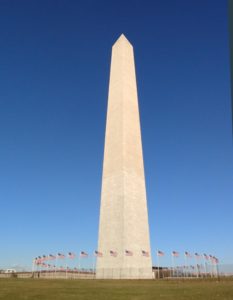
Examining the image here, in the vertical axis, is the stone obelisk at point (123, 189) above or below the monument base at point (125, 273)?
above

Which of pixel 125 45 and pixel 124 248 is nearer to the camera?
pixel 124 248

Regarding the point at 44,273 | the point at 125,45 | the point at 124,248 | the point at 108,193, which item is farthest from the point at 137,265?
the point at 125,45

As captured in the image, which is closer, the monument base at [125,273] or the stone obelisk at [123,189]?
the monument base at [125,273]

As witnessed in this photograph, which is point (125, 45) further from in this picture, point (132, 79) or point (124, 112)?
point (124, 112)

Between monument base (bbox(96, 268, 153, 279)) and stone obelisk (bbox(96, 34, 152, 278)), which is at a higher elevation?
stone obelisk (bbox(96, 34, 152, 278))

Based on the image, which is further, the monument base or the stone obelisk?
the stone obelisk

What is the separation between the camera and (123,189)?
39.2 metres

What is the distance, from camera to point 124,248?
120 ft

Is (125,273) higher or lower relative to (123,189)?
lower

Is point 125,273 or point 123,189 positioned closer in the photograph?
point 125,273

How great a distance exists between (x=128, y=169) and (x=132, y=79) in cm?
1403

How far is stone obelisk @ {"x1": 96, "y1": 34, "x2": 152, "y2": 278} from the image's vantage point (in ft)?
122

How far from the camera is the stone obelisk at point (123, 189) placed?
1464 inches

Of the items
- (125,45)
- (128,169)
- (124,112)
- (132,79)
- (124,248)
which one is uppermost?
(125,45)
